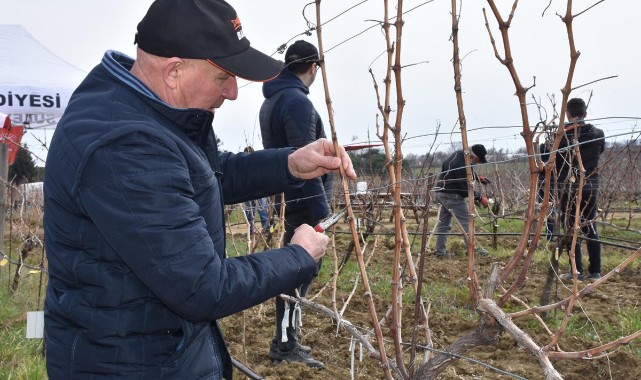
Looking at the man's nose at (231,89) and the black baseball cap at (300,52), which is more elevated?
the black baseball cap at (300,52)

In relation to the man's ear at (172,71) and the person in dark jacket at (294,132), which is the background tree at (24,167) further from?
the man's ear at (172,71)

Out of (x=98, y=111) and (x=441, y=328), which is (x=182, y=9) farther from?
(x=441, y=328)

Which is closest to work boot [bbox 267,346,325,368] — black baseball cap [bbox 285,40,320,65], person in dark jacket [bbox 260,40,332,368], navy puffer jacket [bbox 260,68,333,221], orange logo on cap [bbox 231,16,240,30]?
person in dark jacket [bbox 260,40,332,368]

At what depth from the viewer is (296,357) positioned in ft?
11.6

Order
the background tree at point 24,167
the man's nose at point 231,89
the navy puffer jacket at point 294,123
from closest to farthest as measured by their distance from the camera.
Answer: the man's nose at point 231,89 < the navy puffer jacket at point 294,123 < the background tree at point 24,167

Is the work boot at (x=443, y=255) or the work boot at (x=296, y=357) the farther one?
the work boot at (x=443, y=255)

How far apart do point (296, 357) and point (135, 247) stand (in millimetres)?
2444

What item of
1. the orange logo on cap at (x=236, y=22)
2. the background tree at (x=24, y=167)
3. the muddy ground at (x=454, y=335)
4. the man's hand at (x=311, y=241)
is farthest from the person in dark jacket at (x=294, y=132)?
the background tree at (x=24, y=167)

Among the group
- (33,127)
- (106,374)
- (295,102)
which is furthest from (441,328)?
(33,127)

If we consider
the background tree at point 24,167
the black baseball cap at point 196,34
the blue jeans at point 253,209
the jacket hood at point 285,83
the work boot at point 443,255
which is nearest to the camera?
the black baseball cap at point 196,34

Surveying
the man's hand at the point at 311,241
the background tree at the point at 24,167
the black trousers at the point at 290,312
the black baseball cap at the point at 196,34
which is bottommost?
the black trousers at the point at 290,312

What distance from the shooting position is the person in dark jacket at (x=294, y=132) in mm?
3324

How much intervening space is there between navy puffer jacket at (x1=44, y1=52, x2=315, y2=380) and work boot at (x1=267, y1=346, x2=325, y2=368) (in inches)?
79.3

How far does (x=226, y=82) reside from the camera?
59.2 inches
